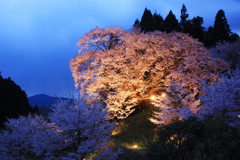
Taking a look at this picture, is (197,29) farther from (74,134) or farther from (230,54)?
(74,134)

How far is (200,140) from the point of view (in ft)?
15.0

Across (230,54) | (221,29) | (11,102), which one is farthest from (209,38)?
(11,102)

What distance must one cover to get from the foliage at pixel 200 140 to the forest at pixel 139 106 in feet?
0.07

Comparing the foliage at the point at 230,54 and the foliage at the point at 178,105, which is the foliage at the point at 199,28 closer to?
the foliage at the point at 230,54

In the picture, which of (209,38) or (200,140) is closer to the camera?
(200,140)

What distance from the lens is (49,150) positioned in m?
5.93

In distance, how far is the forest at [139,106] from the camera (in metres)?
4.84

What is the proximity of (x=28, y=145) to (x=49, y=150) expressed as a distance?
3.16 meters

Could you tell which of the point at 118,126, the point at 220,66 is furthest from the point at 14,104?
the point at 220,66

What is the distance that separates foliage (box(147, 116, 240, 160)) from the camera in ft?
13.6

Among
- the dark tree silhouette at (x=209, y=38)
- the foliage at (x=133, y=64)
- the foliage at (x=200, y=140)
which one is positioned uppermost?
the dark tree silhouette at (x=209, y=38)

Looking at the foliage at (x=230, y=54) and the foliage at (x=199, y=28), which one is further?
the foliage at (x=199, y=28)

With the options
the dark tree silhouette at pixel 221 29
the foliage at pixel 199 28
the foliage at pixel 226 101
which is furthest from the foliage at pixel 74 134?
the dark tree silhouette at pixel 221 29

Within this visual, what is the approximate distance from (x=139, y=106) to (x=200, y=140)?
37.7 feet
